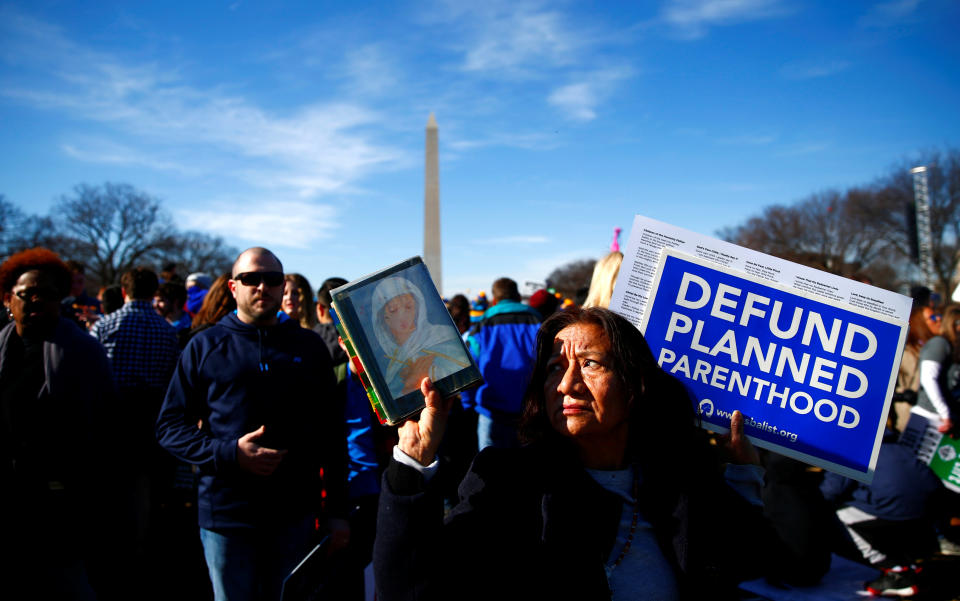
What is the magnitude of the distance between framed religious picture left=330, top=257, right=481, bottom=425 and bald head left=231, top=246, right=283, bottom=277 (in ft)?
4.90

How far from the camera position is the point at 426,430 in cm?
158

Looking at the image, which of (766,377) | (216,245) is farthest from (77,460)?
(216,245)

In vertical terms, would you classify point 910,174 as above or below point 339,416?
above

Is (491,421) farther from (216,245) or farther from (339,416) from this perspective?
(216,245)

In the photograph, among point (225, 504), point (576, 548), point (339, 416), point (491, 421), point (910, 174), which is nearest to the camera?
point (576, 548)

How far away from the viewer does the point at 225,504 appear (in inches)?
112

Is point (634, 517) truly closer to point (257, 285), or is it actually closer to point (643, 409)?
point (643, 409)

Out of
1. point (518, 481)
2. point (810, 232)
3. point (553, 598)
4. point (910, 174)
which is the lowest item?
point (553, 598)

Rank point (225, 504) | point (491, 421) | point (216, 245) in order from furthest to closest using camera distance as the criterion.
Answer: point (216, 245)
point (491, 421)
point (225, 504)

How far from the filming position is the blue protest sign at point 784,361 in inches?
78.9

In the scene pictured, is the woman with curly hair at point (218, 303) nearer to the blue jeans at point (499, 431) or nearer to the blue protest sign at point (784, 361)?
the blue jeans at point (499, 431)

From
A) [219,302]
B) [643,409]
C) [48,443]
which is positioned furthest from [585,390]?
[219,302]

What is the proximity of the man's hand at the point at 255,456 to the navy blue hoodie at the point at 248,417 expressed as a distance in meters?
0.04

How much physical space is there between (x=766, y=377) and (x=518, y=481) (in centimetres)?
92
